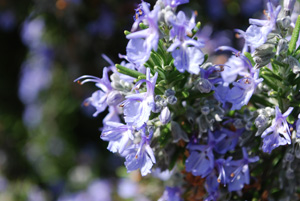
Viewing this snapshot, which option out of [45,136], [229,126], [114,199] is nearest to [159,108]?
[229,126]

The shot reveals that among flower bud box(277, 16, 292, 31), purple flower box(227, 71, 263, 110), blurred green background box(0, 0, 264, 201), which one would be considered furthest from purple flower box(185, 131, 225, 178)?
blurred green background box(0, 0, 264, 201)

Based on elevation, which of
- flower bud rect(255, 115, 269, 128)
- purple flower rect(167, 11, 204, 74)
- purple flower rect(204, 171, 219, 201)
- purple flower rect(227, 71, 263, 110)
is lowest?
purple flower rect(204, 171, 219, 201)

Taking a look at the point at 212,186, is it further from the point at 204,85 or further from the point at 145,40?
Result: the point at 145,40

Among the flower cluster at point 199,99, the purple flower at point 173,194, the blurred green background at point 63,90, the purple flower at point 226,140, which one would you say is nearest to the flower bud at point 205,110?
the flower cluster at point 199,99

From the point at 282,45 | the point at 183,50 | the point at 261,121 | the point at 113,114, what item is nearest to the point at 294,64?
the point at 282,45

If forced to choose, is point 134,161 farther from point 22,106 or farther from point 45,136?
point 22,106

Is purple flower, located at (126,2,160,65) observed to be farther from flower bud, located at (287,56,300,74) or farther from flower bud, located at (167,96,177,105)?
flower bud, located at (287,56,300,74)
